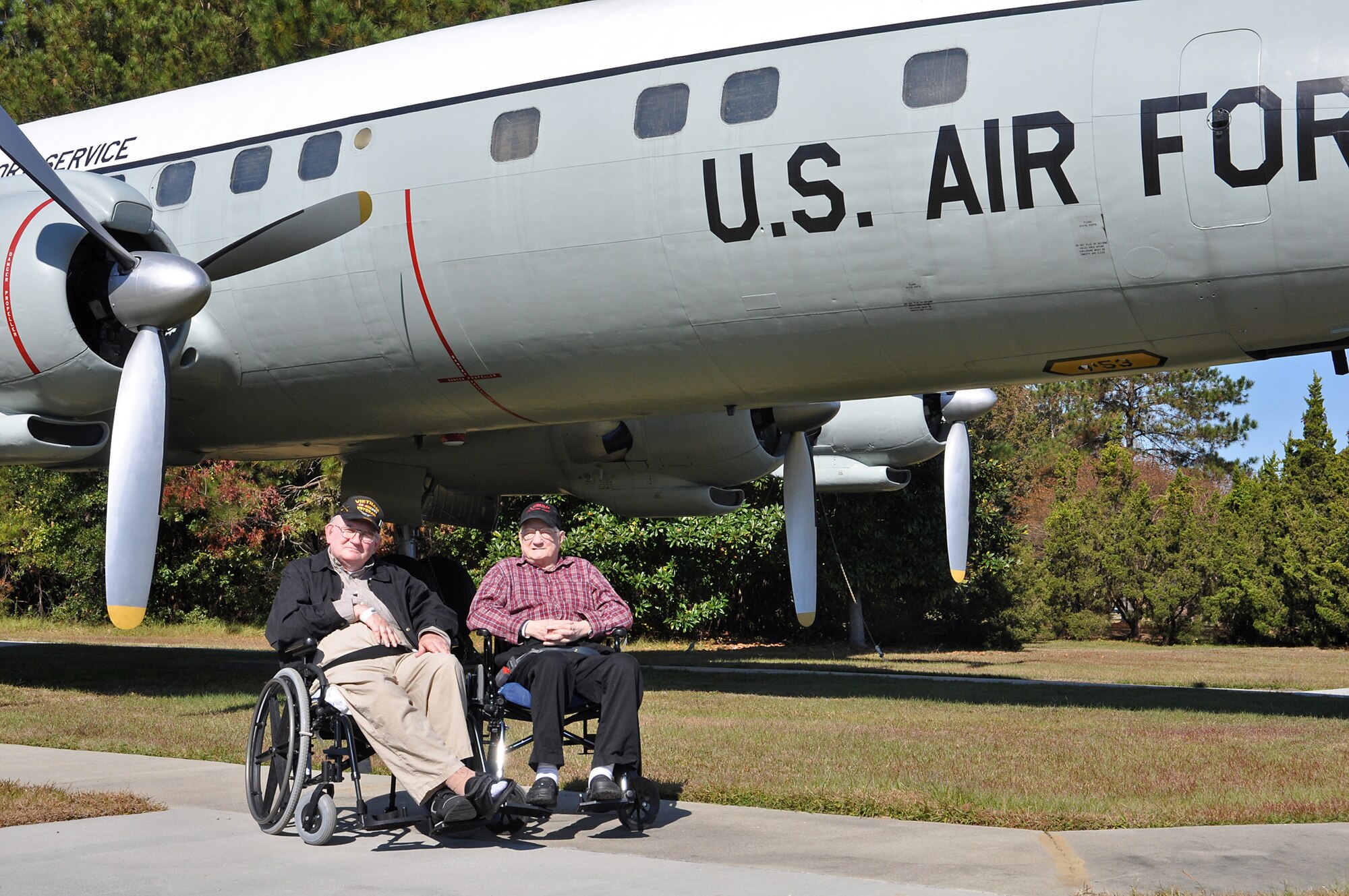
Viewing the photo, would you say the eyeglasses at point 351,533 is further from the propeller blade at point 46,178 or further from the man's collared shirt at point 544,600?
the propeller blade at point 46,178

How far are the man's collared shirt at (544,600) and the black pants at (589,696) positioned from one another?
27 cm

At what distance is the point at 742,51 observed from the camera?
8.93 metres

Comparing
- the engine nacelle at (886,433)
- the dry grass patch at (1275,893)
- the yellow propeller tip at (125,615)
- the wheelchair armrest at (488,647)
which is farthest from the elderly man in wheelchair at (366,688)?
the engine nacelle at (886,433)

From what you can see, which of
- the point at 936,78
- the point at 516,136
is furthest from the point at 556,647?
the point at 516,136

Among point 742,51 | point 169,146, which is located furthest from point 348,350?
point 742,51

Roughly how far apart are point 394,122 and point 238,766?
16.7ft

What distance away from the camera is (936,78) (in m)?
8.26

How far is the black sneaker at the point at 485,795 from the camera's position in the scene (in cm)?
511

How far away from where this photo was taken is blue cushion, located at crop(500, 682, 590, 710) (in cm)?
577

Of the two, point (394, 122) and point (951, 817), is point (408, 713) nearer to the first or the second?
point (951, 817)

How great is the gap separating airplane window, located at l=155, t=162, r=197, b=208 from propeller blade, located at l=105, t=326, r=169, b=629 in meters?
2.17

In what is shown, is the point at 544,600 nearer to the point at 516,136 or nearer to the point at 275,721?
the point at 275,721

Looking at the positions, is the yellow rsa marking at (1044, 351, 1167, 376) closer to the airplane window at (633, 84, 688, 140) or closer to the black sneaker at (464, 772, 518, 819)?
the airplane window at (633, 84, 688, 140)

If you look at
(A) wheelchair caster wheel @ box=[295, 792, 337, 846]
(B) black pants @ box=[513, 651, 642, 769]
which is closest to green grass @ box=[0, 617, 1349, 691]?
(B) black pants @ box=[513, 651, 642, 769]
